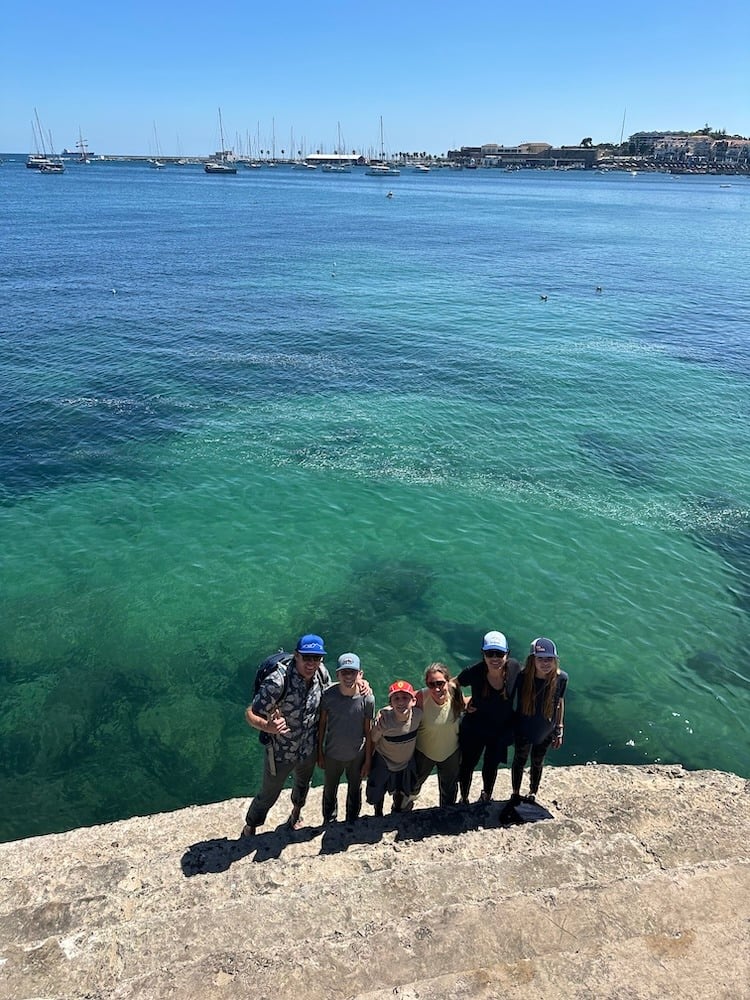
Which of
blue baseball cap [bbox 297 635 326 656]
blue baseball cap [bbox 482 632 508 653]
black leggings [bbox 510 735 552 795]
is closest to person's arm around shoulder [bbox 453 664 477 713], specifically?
blue baseball cap [bbox 482 632 508 653]

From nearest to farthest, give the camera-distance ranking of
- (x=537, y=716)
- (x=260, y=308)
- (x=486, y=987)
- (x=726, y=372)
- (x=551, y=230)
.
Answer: (x=486, y=987) < (x=537, y=716) < (x=726, y=372) < (x=260, y=308) < (x=551, y=230)

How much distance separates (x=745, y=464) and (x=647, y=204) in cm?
12233

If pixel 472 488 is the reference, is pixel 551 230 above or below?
above

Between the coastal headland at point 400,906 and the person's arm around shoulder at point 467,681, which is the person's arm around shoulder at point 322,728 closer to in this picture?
the coastal headland at point 400,906

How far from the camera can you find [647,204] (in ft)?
400

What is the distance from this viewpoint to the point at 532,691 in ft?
22.4

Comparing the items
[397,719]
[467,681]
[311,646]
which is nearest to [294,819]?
[397,719]

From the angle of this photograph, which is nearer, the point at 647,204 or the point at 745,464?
the point at 745,464

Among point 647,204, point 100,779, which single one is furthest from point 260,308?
point 647,204

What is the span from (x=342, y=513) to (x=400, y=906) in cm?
1220

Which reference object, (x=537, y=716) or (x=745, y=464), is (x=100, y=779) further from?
(x=745, y=464)

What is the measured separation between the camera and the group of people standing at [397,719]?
6668 millimetres

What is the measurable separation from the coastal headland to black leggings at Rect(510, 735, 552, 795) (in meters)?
0.30

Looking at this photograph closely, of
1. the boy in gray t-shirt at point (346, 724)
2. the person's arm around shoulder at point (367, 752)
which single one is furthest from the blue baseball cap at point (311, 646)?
the person's arm around shoulder at point (367, 752)
